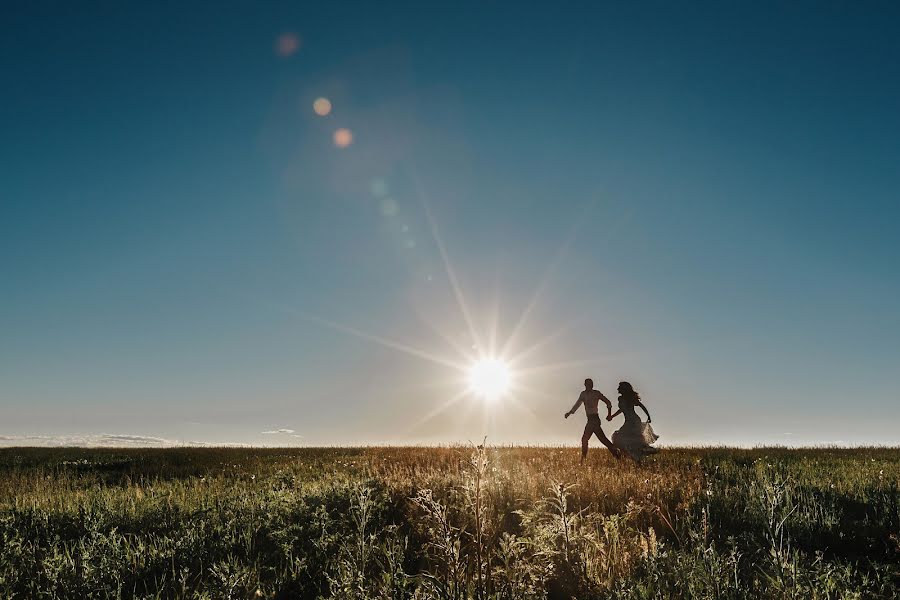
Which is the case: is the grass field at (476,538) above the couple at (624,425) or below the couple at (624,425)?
below

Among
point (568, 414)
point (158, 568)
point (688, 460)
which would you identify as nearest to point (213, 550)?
point (158, 568)

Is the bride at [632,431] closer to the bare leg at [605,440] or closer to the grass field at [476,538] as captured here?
the bare leg at [605,440]

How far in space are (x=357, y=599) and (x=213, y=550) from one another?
354 centimetres

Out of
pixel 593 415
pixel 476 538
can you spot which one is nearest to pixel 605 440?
pixel 593 415

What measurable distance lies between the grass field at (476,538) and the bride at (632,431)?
985mm

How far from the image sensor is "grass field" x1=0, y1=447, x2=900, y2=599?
379 cm

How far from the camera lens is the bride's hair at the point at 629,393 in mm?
15359

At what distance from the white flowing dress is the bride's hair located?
124 mm

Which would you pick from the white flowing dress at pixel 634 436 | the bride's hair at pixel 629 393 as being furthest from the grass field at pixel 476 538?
the bride's hair at pixel 629 393

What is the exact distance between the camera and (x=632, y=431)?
600 inches

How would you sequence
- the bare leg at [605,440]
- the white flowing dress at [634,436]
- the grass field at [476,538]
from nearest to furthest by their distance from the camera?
the grass field at [476,538], the white flowing dress at [634,436], the bare leg at [605,440]

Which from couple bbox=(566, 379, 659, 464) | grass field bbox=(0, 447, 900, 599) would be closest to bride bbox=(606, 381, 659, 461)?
couple bbox=(566, 379, 659, 464)

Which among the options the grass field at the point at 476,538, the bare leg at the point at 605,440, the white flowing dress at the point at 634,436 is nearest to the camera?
the grass field at the point at 476,538

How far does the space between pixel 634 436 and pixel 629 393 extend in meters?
1.08
